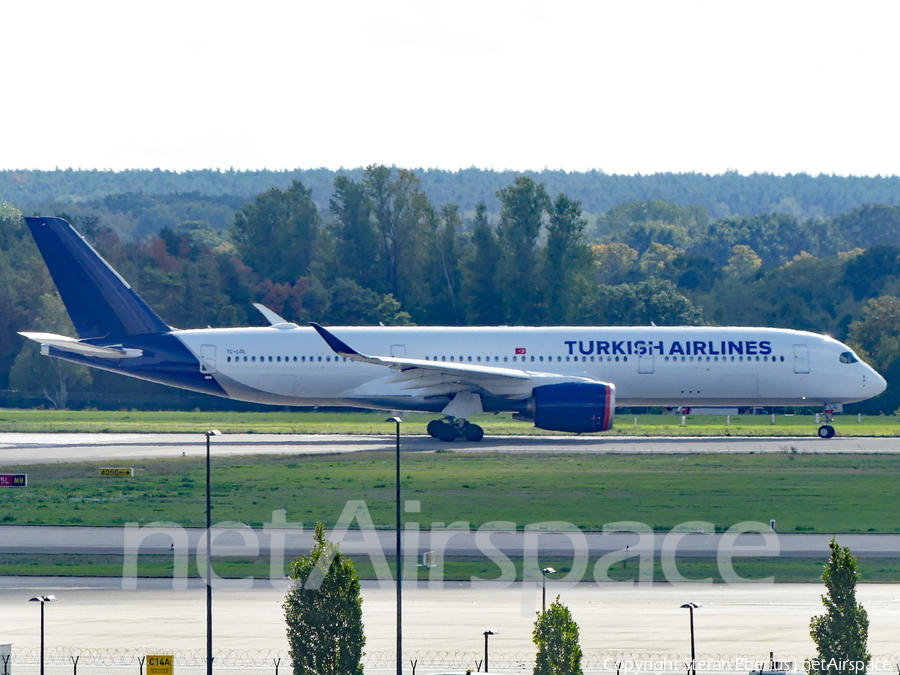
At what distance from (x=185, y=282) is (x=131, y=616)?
254 ft

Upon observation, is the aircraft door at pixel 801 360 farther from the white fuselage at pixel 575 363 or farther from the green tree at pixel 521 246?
the green tree at pixel 521 246

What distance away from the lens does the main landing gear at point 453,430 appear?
184ft

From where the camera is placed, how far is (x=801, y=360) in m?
56.6

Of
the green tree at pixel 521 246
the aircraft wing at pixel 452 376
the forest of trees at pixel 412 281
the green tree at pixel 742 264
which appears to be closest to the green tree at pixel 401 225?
the forest of trees at pixel 412 281

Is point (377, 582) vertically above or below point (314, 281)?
below

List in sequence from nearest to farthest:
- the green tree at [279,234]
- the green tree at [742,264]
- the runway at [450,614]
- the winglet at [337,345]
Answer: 1. the runway at [450,614]
2. the winglet at [337,345]
3. the green tree at [279,234]
4. the green tree at [742,264]

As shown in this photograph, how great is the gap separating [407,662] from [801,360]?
38.3 m

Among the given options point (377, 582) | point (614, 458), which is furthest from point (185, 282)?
point (377, 582)

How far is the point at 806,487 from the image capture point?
41438 millimetres

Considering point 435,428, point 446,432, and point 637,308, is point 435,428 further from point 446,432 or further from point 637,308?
point 637,308

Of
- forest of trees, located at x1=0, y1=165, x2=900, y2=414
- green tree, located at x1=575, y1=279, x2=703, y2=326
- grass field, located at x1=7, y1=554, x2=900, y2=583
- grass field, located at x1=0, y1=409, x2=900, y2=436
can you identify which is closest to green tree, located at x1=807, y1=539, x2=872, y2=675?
grass field, located at x1=7, y1=554, x2=900, y2=583

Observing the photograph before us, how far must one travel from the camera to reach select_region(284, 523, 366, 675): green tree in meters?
19.7

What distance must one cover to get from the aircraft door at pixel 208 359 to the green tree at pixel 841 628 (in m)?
40.5

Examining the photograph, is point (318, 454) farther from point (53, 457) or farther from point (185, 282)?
point (185, 282)
